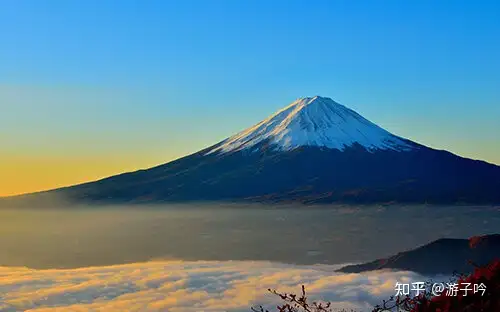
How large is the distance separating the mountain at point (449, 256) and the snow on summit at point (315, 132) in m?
129

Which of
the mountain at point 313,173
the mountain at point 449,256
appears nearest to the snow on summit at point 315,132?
the mountain at point 313,173

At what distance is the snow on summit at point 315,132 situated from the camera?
167375 millimetres

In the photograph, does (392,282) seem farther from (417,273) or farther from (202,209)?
(202,209)

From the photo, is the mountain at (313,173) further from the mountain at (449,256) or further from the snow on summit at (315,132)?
the mountain at (449,256)

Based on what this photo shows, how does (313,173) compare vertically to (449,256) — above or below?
above

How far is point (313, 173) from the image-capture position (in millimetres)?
155625

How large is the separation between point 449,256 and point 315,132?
147145 millimetres

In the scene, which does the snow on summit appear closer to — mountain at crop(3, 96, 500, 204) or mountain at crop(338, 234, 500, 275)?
mountain at crop(3, 96, 500, 204)

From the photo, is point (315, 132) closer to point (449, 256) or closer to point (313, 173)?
Result: point (313, 173)

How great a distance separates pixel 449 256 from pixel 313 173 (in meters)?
128

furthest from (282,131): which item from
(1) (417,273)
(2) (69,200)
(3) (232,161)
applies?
(1) (417,273)

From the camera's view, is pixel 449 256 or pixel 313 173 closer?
pixel 449 256

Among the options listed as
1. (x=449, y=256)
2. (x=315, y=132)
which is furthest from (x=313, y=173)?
(x=449, y=256)

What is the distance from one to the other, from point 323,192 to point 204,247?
7832 centimetres
